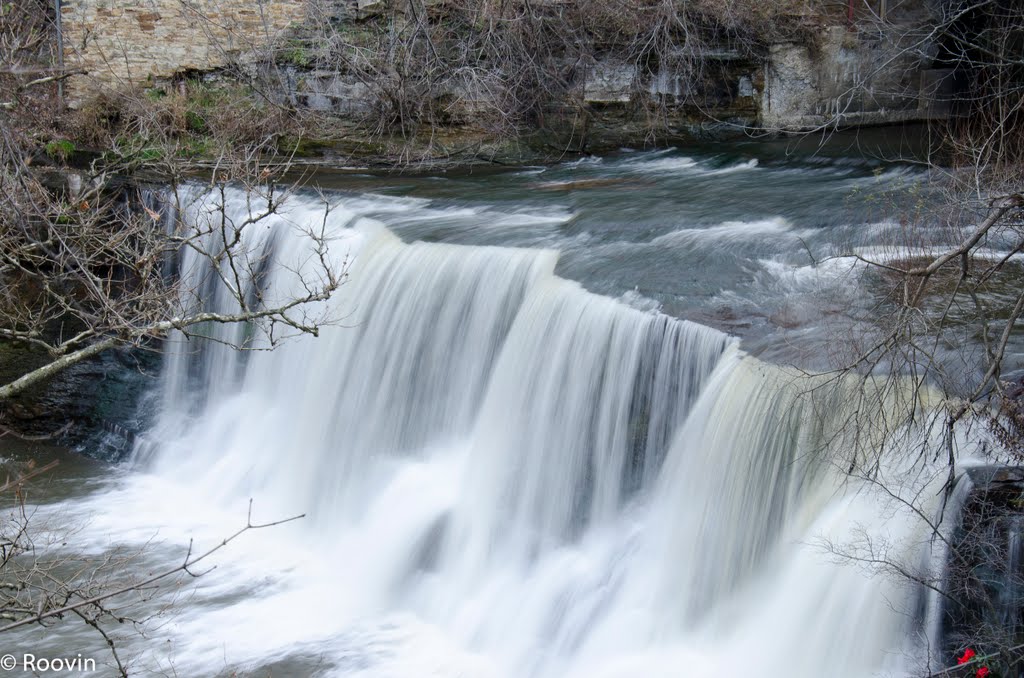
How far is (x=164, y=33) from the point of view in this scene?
1423 cm

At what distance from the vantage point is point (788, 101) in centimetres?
1394

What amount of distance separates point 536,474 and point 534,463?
0.08 metres

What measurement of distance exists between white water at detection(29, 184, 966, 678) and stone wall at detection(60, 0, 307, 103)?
5172mm

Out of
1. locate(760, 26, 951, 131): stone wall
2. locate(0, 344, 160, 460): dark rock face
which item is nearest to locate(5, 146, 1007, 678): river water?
locate(0, 344, 160, 460): dark rock face

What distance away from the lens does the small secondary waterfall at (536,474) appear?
581 cm

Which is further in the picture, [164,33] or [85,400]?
[164,33]

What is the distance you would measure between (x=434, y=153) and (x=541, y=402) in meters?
7.00

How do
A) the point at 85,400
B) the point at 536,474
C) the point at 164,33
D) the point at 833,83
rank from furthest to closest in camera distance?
the point at 164,33, the point at 833,83, the point at 85,400, the point at 536,474

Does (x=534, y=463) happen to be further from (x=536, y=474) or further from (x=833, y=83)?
(x=833, y=83)

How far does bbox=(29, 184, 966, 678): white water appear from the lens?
5.83 m

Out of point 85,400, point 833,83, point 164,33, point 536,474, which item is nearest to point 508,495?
point 536,474

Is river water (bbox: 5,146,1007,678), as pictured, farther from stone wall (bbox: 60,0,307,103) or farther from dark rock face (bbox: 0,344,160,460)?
stone wall (bbox: 60,0,307,103)

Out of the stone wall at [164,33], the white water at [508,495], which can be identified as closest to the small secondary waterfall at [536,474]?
the white water at [508,495]

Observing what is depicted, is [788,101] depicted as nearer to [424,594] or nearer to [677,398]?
[677,398]
